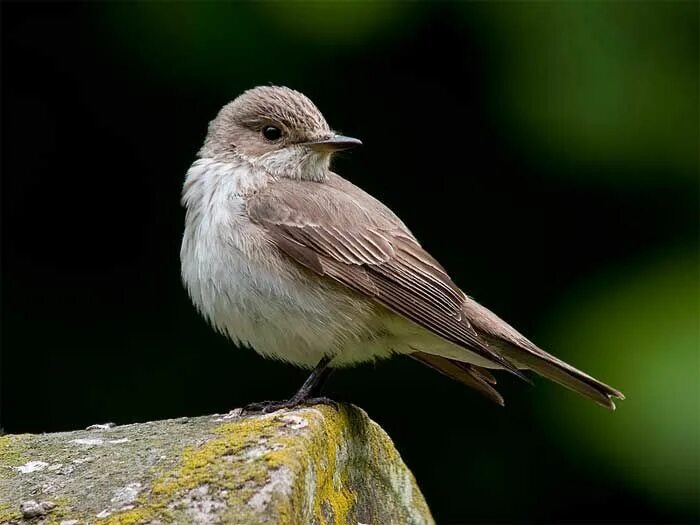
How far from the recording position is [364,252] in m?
4.44

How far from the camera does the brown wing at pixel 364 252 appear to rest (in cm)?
428

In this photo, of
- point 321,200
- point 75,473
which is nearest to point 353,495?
point 75,473

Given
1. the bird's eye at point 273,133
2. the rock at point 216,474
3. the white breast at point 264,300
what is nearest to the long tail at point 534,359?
the white breast at point 264,300

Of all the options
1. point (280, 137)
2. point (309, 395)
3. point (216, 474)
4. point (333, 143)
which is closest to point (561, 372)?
point (309, 395)

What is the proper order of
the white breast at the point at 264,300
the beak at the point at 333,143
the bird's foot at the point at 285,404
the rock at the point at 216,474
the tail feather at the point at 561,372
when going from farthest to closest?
the beak at the point at 333,143 → the tail feather at the point at 561,372 → the white breast at the point at 264,300 → the bird's foot at the point at 285,404 → the rock at the point at 216,474

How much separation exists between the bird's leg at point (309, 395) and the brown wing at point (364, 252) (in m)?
0.37

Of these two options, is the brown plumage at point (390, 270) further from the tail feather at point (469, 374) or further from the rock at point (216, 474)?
the rock at point (216, 474)

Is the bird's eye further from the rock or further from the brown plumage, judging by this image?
the rock

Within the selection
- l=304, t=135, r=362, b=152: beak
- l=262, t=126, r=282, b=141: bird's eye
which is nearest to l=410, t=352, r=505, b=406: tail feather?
l=304, t=135, r=362, b=152: beak

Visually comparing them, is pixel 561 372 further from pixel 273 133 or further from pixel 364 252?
pixel 273 133

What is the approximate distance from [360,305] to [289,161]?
2.86 feet

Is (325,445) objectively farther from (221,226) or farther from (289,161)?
(289,161)

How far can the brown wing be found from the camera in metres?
4.28

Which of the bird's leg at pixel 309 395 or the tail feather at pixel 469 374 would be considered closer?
the bird's leg at pixel 309 395
